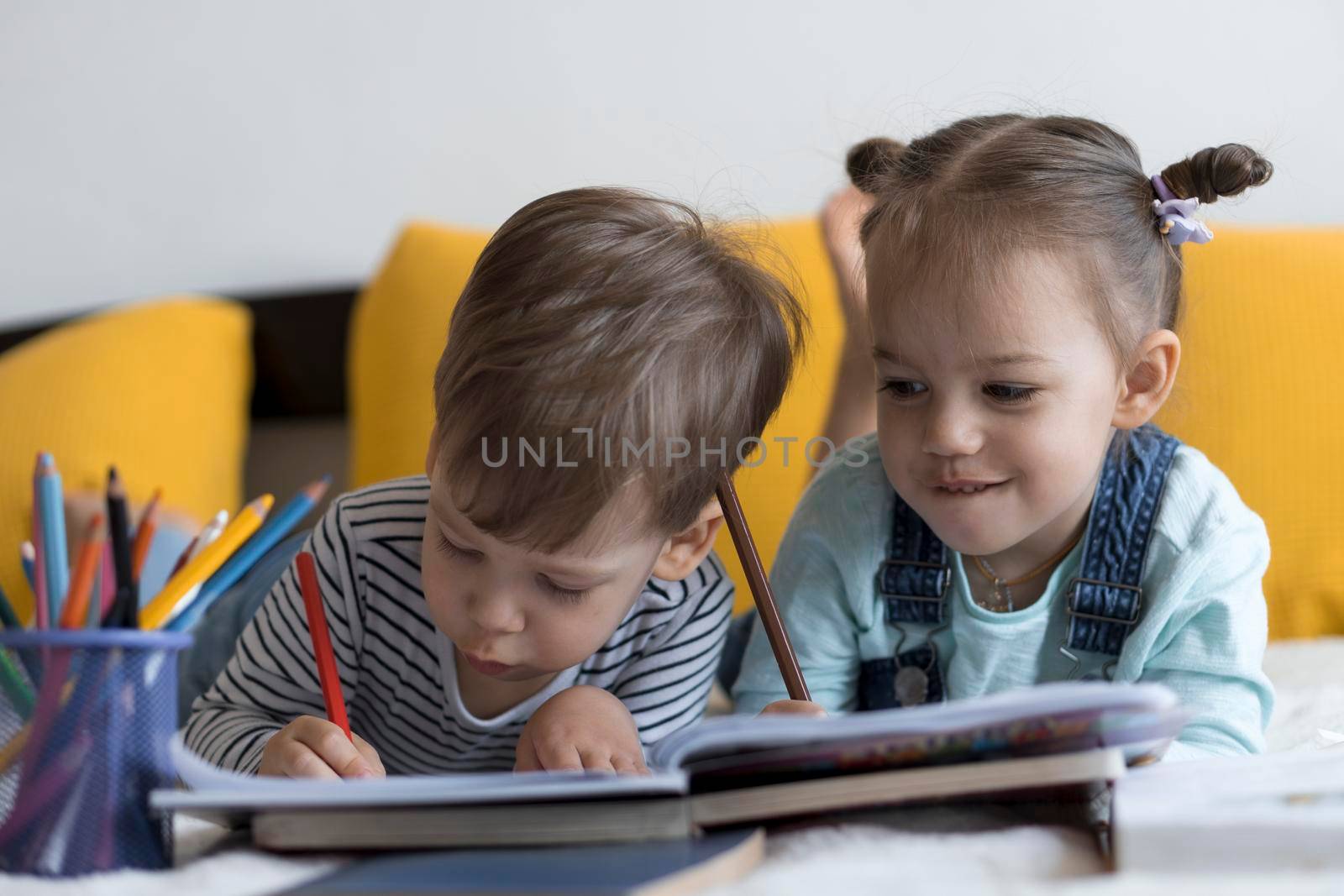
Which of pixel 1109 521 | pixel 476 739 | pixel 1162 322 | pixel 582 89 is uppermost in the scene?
pixel 582 89

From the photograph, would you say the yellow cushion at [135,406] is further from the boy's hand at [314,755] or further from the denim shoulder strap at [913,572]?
the denim shoulder strap at [913,572]

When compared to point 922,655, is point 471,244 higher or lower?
higher

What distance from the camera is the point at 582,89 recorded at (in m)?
1.45

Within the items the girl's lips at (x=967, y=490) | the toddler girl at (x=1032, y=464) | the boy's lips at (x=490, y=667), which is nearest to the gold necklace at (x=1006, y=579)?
the toddler girl at (x=1032, y=464)

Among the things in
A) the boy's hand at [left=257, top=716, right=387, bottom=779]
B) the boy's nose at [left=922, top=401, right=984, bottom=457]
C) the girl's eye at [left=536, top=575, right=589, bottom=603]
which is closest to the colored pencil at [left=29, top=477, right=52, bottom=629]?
the boy's hand at [left=257, top=716, right=387, bottom=779]

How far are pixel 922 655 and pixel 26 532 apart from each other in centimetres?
80

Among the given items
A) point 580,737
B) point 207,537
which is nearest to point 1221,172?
point 580,737

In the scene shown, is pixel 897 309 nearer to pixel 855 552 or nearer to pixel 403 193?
pixel 855 552

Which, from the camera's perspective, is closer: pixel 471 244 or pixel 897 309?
pixel 897 309

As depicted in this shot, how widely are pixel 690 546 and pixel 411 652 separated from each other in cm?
20

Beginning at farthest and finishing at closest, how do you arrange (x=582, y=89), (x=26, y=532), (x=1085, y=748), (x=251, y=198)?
(x=251, y=198)
(x=582, y=89)
(x=26, y=532)
(x=1085, y=748)

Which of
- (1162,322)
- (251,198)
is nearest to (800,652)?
(1162,322)

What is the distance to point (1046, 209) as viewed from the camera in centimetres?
76

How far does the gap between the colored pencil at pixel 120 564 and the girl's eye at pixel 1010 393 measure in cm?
48
